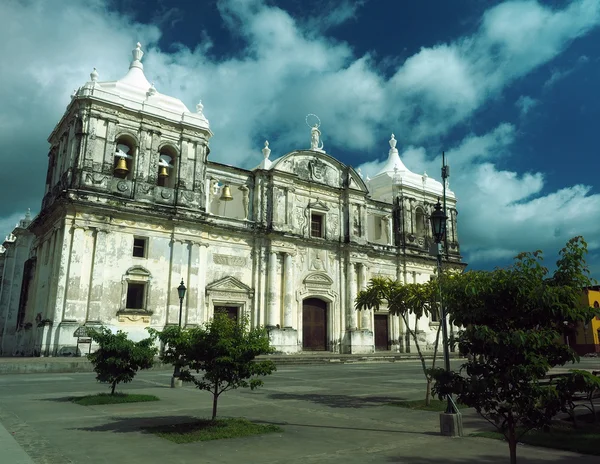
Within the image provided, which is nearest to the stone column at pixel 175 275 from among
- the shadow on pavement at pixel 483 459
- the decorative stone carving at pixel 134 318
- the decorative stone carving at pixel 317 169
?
the decorative stone carving at pixel 134 318

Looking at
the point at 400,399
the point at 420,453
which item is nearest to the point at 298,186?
the point at 400,399

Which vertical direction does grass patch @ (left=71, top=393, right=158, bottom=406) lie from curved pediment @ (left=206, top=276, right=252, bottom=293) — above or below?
below

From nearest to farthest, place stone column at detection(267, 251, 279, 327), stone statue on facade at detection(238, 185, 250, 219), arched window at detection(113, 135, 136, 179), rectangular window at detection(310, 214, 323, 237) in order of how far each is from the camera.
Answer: arched window at detection(113, 135, 136, 179)
stone column at detection(267, 251, 279, 327)
stone statue on facade at detection(238, 185, 250, 219)
rectangular window at detection(310, 214, 323, 237)

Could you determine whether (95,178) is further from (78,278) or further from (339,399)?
(339,399)

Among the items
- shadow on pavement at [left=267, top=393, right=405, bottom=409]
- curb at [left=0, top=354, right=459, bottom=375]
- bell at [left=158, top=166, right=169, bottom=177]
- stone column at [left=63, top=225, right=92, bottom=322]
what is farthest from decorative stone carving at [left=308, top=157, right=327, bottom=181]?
shadow on pavement at [left=267, top=393, right=405, bottom=409]

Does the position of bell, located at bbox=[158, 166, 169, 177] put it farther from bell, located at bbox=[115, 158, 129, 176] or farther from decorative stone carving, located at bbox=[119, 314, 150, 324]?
decorative stone carving, located at bbox=[119, 314, 150, 324]

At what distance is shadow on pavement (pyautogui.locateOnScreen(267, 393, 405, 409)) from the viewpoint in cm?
1124

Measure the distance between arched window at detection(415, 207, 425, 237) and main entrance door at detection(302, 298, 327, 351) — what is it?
38.1 feet

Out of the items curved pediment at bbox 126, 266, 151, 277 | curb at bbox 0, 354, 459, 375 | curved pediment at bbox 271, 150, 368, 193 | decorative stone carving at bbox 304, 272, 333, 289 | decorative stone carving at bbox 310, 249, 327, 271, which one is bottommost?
curb at bbox 0, 354, 459, 375

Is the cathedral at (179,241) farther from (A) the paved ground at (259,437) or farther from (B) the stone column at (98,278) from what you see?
(A) the paved ground at (259,437)

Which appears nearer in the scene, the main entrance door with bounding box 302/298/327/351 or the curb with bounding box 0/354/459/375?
the curb with bounding box 0/354/459/375

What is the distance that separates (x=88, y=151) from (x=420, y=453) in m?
23.3

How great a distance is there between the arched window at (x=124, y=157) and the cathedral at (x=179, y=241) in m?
0.10

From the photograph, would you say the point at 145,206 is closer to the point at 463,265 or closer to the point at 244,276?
the point at 244,276
